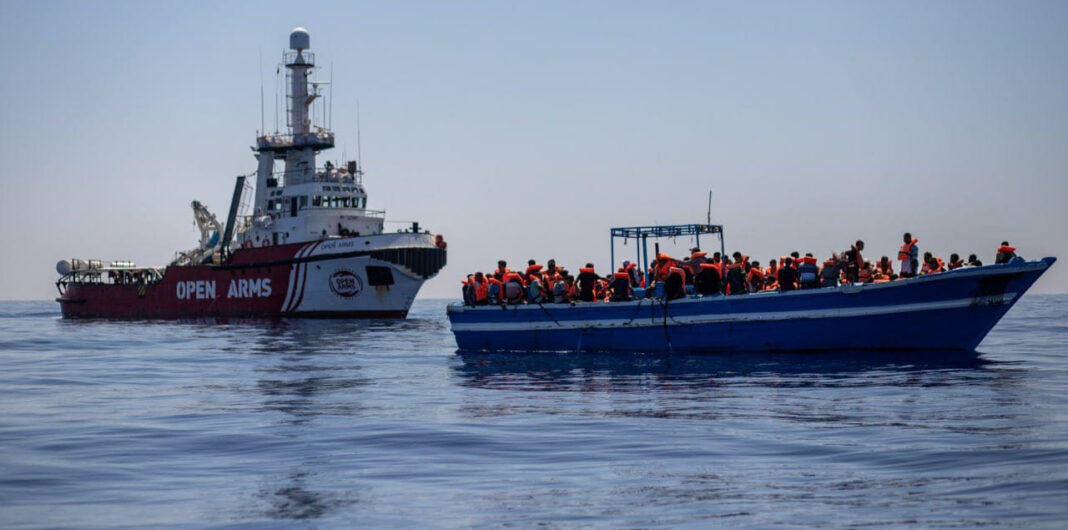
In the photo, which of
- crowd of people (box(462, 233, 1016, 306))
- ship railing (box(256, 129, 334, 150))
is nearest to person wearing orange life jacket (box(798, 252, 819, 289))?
crowd of people (box(462, 233, 1016, 306))

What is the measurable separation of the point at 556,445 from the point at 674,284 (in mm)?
13899

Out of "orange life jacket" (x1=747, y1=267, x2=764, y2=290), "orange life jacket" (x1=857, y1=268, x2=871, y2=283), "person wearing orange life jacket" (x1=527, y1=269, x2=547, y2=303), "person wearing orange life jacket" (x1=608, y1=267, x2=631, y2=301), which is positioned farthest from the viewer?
"person wearing orange life jacket" (x1=527, y1=269, x2=547, y2=303)

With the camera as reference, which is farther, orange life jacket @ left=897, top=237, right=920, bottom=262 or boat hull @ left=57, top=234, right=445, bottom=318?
boat hull @ left=57, top=234, right=445, bottom=318

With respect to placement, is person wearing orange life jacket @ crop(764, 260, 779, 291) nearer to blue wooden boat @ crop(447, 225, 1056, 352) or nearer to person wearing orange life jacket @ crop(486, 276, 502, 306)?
blue wooden boat @ crop(447, 225, 1056, 352)

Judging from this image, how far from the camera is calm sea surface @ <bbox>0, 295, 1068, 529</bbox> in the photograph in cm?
1050

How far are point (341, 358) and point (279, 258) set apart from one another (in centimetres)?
2914

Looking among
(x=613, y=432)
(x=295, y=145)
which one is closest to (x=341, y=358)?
(x=613, y=432)

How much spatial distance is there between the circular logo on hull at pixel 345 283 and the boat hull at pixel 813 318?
28757mm

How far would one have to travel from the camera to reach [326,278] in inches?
2292

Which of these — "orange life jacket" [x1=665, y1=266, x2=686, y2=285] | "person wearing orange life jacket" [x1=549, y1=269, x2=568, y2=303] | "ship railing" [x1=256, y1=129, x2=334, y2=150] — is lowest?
"person wearing orange life jacket" [x1=549, y1=269, x2=568, y2=303]

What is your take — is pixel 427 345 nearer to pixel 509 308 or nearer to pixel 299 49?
pixel 509 308

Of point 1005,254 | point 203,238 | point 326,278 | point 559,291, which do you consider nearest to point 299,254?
point 326,278

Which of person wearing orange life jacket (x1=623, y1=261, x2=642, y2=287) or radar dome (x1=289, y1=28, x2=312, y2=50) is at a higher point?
radar dome (x1=289, y1=28, x2=312, y2=50)

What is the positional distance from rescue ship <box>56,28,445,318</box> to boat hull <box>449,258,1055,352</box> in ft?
93.4
